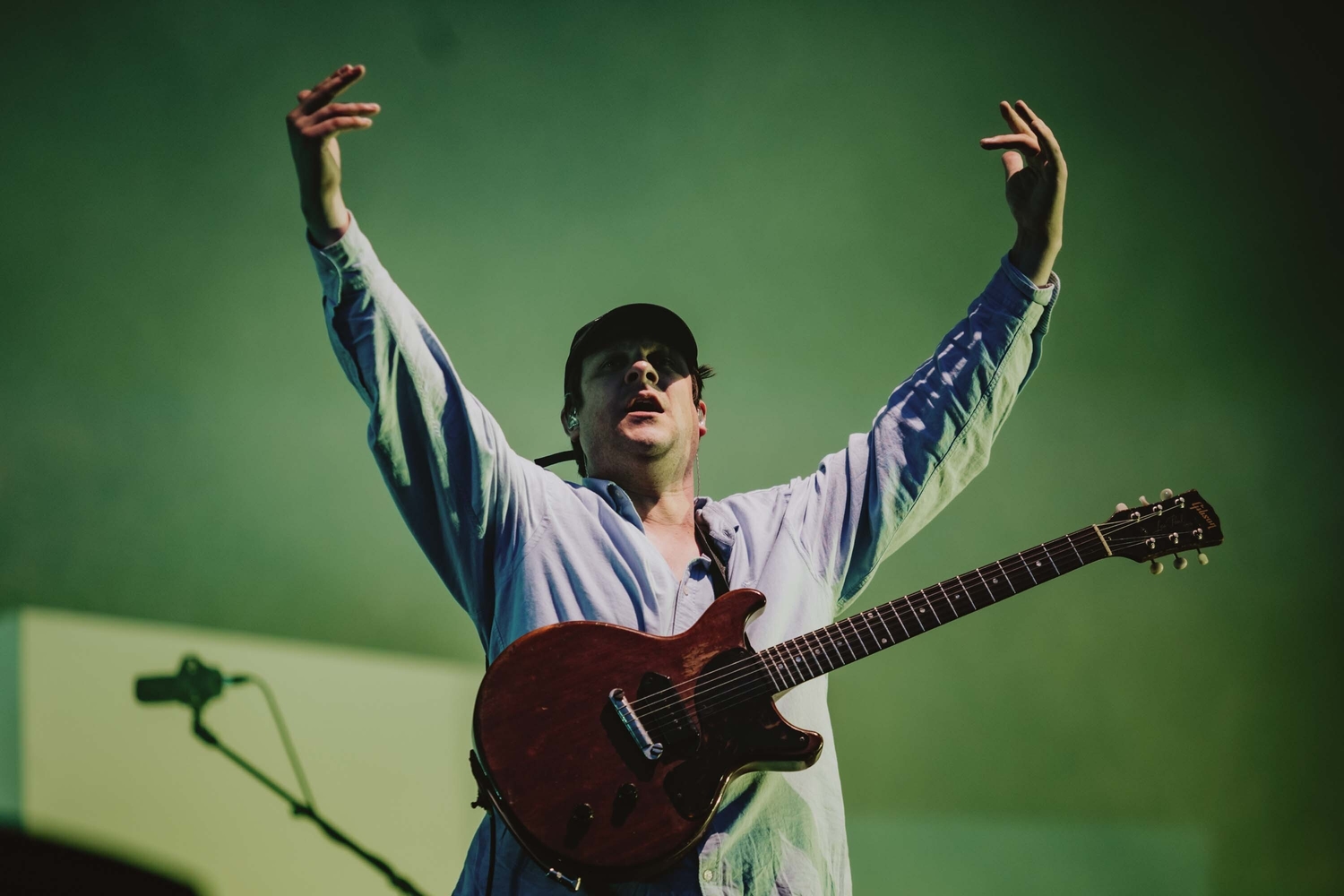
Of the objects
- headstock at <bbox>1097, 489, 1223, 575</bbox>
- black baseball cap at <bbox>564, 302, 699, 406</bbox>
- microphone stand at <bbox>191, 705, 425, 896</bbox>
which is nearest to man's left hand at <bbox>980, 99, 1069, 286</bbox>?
headstock at <bbox>1097, 489, 1223, 575</bbox>

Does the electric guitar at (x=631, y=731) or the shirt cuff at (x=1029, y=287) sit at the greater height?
the shirt cuff at (x=1029, y=287)

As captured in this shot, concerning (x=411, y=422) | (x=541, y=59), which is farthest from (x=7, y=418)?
(x=541, y=59)

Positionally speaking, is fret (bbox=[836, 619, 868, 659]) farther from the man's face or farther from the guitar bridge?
the man's face

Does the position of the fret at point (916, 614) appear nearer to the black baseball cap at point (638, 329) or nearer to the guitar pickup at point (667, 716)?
the guitar pickup at point (667, 716)

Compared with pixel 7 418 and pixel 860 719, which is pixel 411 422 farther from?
pixel 860 719

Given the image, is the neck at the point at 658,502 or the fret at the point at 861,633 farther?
the neck at the point at 658,502

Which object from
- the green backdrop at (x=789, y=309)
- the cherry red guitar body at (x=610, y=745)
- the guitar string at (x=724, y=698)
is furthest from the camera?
the green backdrop at (x=789, y=309)

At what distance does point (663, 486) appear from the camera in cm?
190

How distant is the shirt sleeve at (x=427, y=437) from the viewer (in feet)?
4.58

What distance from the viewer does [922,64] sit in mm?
2875

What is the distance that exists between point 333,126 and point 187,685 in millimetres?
1437

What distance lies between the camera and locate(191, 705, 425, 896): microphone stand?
2143mm

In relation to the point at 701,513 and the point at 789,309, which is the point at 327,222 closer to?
the point at 701,513

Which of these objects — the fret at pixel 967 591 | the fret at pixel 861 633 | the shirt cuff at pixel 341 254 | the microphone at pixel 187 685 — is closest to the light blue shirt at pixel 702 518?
the shirt cuff at pixel 341 254
